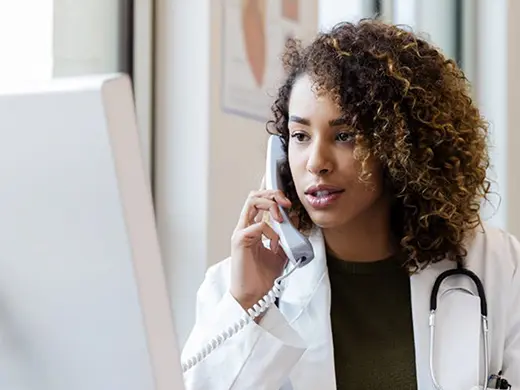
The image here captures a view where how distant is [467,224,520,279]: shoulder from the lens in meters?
1.28

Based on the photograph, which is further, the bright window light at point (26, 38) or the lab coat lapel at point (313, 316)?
the bright window light at point (26, 38)

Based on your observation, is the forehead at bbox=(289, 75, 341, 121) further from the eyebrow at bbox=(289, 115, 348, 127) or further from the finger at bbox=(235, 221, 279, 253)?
the finger at bbox=(235, 221, 279, 253)

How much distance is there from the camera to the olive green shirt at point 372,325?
1.22m

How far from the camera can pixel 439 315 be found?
4.11 ft

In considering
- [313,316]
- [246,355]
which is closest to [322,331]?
[313,316]

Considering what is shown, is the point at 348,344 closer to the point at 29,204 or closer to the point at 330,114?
the point at 330,114

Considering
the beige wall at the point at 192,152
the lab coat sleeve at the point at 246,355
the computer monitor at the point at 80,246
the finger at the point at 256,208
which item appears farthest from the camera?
the beige wall at the point at 192,152

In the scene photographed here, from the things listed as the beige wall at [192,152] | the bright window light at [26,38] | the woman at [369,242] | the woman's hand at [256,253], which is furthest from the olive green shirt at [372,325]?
the bright window light at [26,38]

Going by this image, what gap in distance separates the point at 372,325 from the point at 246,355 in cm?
22

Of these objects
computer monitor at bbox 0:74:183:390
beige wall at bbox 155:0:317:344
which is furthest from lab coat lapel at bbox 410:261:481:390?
computer monitor at bbox 0:74:183:390

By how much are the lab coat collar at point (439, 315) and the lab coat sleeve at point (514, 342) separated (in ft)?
0.16

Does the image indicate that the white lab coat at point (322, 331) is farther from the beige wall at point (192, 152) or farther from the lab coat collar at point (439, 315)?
the beige wall at point (192, 152)

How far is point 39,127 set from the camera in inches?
18.2

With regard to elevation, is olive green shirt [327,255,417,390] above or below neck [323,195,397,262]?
below
